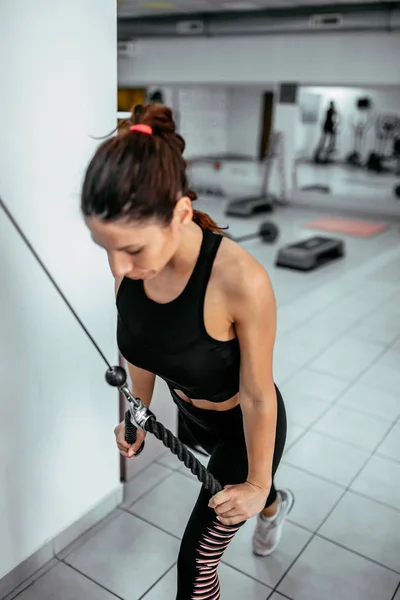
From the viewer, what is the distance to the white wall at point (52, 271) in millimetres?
1522

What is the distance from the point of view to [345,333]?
4.22 meters

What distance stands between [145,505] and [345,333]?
2.40 meters

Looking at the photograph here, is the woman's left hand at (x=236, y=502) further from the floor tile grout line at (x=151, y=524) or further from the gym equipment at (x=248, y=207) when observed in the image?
the gym equipment at (x=248, y=207)

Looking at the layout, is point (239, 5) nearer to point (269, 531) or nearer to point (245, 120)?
point (245, 120)

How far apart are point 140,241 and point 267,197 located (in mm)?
8814

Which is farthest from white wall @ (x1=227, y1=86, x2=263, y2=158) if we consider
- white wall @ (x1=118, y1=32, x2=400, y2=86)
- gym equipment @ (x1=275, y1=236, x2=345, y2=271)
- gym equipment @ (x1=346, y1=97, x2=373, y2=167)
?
gym equipment @ (x1=275, y1=236, x2=345, y2=271)

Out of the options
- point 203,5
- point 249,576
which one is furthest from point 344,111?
point 249,576

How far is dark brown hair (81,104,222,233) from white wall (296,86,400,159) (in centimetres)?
992

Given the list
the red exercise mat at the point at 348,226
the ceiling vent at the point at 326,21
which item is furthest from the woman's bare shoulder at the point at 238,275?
the ceiling vent at the point at 326,21

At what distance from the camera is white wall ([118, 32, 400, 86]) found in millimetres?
8523

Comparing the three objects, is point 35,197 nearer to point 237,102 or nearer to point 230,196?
point 230,196

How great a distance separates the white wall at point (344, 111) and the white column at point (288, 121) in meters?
0.83

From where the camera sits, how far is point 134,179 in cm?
94

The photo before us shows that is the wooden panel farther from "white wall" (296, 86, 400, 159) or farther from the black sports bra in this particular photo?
the black sports bra
